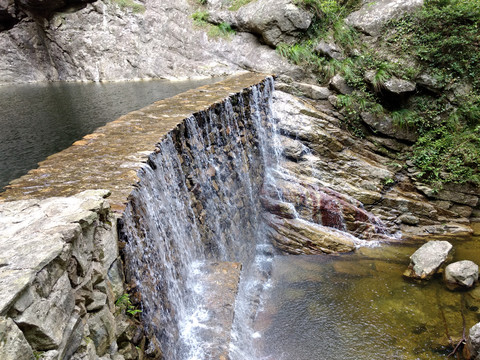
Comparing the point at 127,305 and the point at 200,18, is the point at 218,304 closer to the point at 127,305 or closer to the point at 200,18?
the point at 127,305

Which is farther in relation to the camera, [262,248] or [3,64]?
[3,64]

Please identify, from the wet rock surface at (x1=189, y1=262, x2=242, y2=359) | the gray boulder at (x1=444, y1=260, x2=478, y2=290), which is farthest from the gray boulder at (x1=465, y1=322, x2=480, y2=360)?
the wet rock surface at (x1=189, y1=262, x2=242, y2=359)

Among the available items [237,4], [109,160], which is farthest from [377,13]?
[109,160]

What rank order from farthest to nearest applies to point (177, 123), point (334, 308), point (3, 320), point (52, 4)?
point (52, 4)
point (334, 308)
point (177, 123)
point (3, 320)

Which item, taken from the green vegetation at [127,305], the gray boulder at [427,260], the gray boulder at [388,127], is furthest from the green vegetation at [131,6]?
the green vegetation at [127,305]

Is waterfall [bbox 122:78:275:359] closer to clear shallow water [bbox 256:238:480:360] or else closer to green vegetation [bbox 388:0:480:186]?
clear shallow water [bbox 256:238:480:360]

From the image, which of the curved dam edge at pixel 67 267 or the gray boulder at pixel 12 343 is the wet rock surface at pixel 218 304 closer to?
the curved dam edge at pixel 67 267

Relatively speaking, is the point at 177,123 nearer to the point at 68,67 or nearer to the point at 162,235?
the point at 162,235

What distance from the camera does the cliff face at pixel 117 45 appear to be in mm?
12633

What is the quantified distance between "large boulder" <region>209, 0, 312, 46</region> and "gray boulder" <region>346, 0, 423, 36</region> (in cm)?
160

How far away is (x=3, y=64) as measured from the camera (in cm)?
1650

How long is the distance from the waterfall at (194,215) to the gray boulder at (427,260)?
3.00 metres

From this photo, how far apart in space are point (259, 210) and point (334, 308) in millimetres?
2861

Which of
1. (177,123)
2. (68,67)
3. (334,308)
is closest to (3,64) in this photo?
(68,67)
